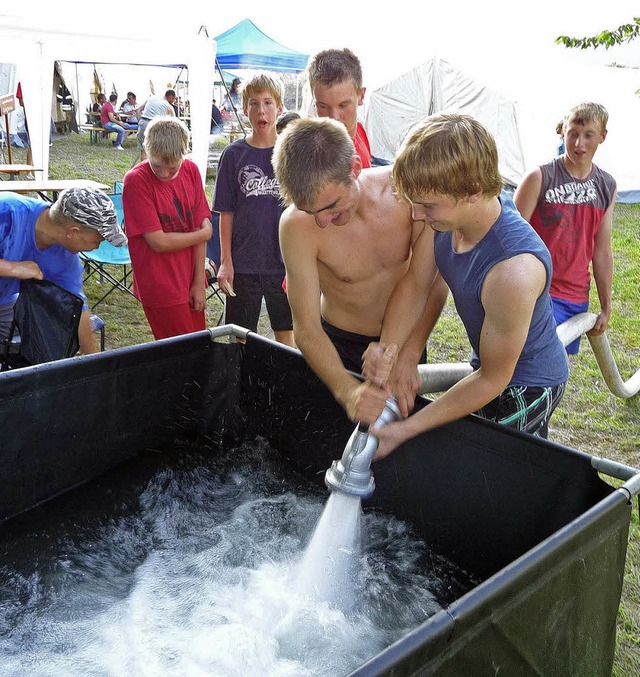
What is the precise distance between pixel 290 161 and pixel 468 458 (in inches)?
39.5

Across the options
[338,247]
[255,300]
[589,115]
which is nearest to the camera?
[338,247]

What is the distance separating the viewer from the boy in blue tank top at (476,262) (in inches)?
63.4

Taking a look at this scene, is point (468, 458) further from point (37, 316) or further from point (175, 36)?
point (175, 36)

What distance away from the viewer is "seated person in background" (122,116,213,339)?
3488 mm

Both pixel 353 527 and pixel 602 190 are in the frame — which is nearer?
pixel 353 527

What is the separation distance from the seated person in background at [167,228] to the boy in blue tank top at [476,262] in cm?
191

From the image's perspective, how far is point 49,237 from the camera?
296cm

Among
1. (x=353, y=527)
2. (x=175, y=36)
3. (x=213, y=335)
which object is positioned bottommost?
(x=353, y=527)

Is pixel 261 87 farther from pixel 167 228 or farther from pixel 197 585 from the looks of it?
pixel 197 585

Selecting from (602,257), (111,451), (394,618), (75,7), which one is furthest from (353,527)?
(75,7)

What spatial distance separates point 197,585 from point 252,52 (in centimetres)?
1302

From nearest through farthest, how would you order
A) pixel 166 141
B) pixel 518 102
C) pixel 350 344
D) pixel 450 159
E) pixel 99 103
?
pixel 450 159 → pixel 350 344 → pixel 166 141 → pixel 518 102 → pixel 99 103

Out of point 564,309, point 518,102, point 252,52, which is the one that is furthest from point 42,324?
point 252,52

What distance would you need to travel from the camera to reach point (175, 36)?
25.1 feet
